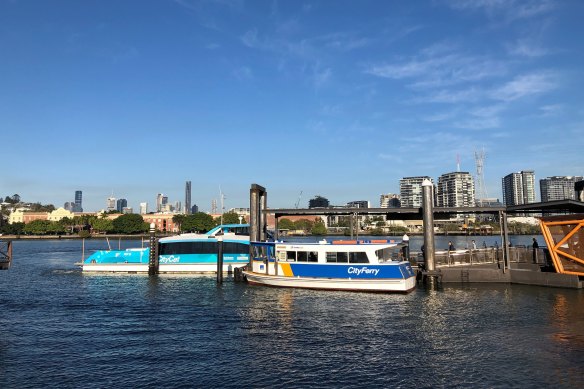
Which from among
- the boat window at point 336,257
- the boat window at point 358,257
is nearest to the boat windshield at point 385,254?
the boat window at point 358,257

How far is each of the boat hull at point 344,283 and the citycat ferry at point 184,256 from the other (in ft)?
31.1

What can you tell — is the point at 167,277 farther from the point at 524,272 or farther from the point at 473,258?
the point at 524,272

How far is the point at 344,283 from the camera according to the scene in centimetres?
3412

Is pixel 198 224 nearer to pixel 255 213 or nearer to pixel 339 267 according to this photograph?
pixel 255 213

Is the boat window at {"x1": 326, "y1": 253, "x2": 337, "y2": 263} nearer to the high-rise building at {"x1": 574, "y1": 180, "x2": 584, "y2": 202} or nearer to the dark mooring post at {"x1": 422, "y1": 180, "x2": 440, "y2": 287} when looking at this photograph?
the dark mooring post at {"x1": 422, "y1": 180, "x2": 440, "y2": 287}

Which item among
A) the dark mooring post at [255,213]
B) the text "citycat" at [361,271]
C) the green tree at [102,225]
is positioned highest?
the green tree at [102,225]

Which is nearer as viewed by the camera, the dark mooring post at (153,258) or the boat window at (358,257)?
the boat window at (358,257)

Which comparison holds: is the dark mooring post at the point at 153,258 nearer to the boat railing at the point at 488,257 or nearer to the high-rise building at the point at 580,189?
the boat railing at the point at 488,257

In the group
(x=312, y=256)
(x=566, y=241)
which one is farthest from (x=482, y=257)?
(x=312, y=256)

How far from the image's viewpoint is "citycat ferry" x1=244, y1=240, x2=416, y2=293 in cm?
3322

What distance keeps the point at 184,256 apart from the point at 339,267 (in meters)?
20.5

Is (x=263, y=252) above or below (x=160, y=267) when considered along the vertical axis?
above

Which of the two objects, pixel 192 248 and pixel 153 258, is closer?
pixel 153 258

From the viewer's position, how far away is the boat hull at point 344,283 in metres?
32.8
